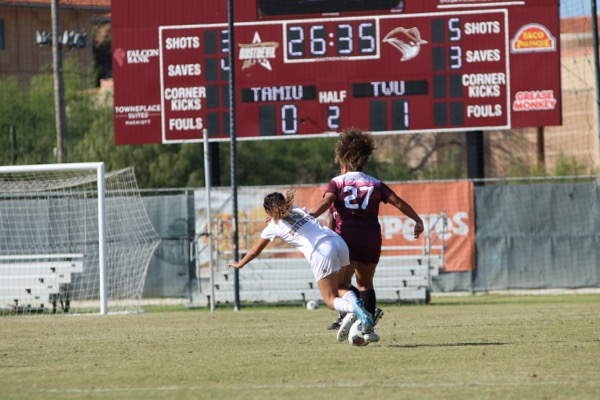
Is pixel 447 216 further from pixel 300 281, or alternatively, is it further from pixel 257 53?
pixel 257 53

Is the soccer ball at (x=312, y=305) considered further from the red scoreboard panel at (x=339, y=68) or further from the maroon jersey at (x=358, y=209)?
the maroon jersey at (x=358, y=209)

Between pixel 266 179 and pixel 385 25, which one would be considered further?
pixel 266 179

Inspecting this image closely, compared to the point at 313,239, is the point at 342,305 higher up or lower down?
lower down

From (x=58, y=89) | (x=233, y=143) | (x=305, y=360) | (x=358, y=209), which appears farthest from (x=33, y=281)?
(x=305, y=360)

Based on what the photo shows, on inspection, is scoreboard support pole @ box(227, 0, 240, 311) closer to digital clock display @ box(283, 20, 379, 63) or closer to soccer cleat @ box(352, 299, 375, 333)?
digital clock display @ box(283, 20, 379, 63)

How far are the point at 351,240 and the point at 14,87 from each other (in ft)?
108

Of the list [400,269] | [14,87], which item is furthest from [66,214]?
[14,87]

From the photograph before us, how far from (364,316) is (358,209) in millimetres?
1189

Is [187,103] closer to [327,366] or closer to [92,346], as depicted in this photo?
[92,346]

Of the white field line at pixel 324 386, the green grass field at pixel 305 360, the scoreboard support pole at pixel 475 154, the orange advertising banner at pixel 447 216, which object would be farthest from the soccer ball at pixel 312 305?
the white field line at pixel 324 386

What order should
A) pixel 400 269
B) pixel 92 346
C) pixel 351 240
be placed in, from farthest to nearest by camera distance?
1. pixel 400 269
2. pixel 92 346
3. pixel 351 240

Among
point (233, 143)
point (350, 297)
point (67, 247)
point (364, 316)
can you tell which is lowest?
point (364, 316)

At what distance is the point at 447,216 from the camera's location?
21531 mm

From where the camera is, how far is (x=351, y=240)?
9.52 metres
